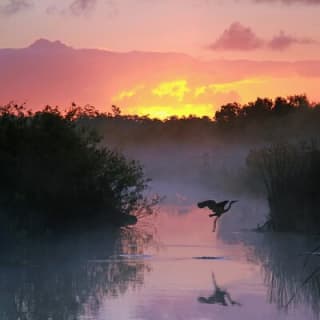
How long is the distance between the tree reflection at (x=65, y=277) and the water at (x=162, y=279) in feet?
0.05

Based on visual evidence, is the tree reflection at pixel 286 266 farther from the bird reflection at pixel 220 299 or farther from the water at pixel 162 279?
the bird reflection at pixel 220 299

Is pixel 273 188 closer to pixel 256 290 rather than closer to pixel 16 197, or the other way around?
pixel 16 197

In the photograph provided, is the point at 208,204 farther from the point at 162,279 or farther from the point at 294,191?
the point at 294,191

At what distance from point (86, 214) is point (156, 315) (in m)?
12.0

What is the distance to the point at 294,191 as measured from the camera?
2228 centimetres

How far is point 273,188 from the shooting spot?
22750 mm

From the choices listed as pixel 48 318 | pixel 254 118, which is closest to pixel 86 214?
pixel 48 318

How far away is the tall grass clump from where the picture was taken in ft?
72.2

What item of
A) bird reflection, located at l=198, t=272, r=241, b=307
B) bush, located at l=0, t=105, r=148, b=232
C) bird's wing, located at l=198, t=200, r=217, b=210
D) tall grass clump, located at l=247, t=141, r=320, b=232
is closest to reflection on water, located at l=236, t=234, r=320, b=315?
bird reflection, located at l=198, t=272, r=241, b=307

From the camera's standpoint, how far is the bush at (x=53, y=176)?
20.3m

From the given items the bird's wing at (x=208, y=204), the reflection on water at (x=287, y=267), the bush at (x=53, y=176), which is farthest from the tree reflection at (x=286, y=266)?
the bush at (x=53, y=176)

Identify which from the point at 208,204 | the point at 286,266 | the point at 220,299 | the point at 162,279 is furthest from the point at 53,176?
the point at 220,299

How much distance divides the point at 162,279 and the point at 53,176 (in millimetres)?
8069

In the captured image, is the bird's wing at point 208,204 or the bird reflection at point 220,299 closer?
the bird reflection at point 220,299
